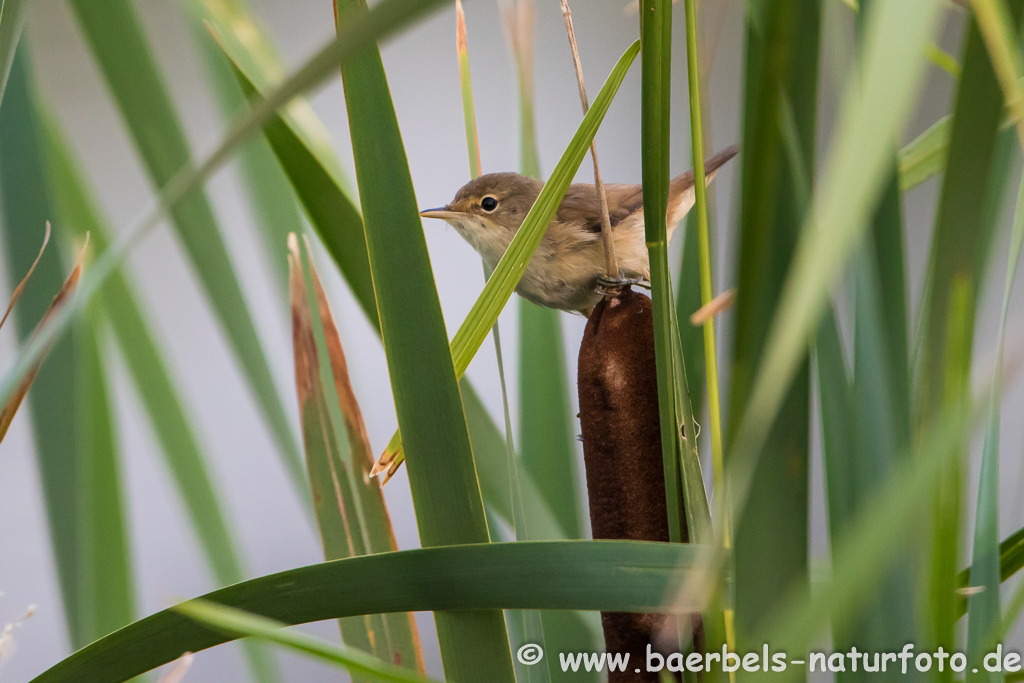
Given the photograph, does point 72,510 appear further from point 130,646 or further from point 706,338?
point 706,338

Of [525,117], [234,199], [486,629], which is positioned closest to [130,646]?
[486,629]

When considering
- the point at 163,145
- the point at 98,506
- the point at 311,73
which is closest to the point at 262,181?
the point at 163,145

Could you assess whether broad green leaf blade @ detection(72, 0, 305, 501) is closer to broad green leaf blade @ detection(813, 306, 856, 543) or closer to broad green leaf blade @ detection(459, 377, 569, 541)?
broad green leaf blade @ detection(459, 377, 569, 541)

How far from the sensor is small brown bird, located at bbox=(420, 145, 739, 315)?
47 centimetres

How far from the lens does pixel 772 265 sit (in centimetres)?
14

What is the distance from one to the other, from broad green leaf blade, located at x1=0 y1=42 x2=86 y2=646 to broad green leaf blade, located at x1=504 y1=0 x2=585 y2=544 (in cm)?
21

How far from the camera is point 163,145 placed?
1.04 feet

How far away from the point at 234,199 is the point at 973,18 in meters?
1.10

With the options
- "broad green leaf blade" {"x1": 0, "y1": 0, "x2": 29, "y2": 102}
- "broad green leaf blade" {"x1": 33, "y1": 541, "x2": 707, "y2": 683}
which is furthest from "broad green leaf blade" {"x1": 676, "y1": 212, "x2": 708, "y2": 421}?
"broad green leaf blade" {"x1": 0, "y1": 0, "x2": 29, "y2": 102}

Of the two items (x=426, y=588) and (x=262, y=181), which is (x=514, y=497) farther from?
(x=262, y=181)

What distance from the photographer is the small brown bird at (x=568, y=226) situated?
47cm

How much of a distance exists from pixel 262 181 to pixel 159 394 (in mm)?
127

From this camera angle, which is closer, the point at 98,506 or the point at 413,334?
the point at 413,334

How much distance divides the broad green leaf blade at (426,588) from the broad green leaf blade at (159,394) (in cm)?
16
